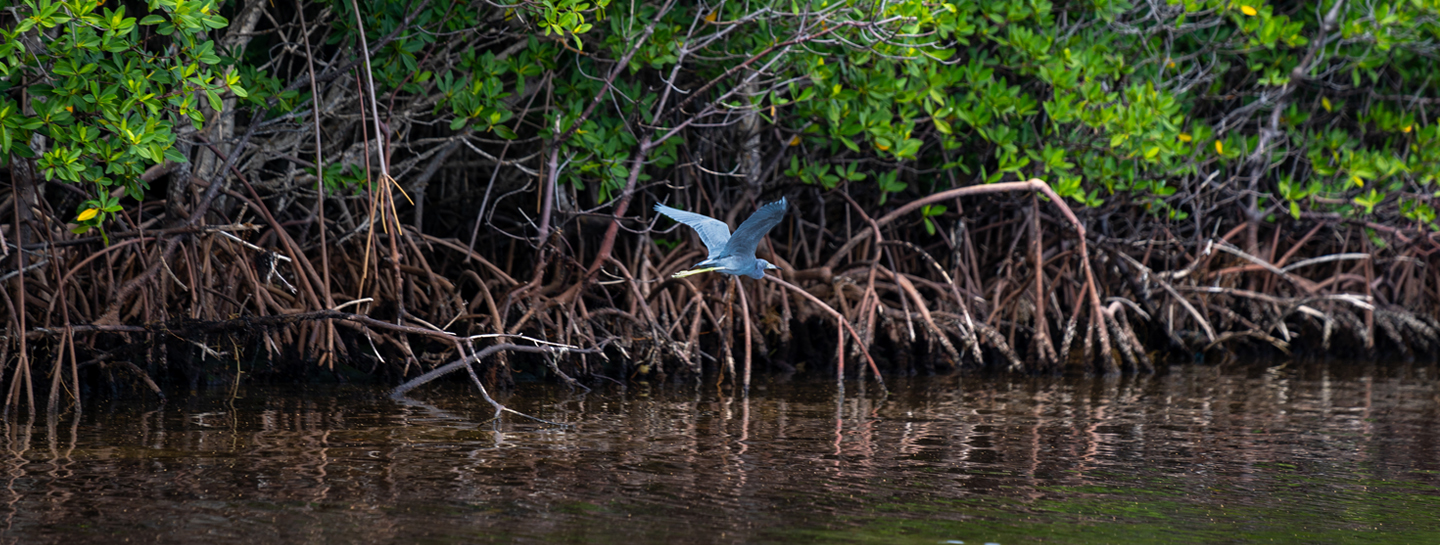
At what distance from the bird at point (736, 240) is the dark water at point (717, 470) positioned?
634 millimetres

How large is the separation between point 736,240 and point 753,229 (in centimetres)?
13

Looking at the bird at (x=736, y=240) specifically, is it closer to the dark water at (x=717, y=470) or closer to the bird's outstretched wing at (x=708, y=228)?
the bird's outstretched wing at (x=708, y=228)

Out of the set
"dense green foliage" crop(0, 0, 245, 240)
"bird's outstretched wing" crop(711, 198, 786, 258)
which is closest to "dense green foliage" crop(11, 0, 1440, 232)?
"dense green foliage" crop(0, 0, 245, 240)

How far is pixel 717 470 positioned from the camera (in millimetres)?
4328

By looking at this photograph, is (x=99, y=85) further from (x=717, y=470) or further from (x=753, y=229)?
(x=717, y=470)

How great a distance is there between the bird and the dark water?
0.63 m

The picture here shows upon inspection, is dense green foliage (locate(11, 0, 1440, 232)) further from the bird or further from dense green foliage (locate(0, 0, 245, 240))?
the bird

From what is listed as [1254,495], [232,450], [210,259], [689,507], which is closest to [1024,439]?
[1254,495]

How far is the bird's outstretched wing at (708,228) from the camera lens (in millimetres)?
5426

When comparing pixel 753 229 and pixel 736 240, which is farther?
pixel 736 240

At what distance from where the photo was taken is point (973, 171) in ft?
26.9

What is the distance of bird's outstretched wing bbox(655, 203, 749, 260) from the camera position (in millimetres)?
5426

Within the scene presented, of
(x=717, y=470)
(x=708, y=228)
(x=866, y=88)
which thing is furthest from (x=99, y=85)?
(x=866, y=88)

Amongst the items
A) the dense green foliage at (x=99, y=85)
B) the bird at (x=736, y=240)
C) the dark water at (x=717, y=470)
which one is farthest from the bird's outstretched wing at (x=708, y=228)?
the dense green foliage at (x=99, y=85)
